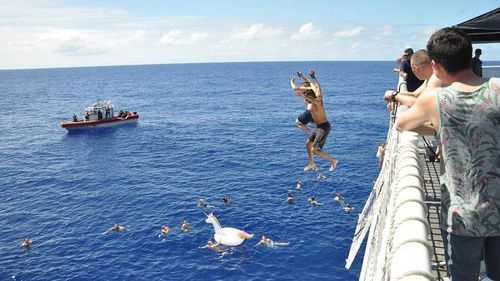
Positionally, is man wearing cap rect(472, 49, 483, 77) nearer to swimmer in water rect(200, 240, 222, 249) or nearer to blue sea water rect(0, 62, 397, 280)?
blue sea water rect(0, 62, 397, 280)

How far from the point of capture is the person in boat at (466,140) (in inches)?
133

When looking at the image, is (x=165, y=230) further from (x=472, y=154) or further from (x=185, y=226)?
(x=472, y=154)

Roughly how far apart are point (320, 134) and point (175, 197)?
3158 centimetres

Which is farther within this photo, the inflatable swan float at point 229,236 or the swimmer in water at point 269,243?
the swimmer in water at point 269,243

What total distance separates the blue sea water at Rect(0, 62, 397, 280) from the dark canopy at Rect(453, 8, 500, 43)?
1992 cm

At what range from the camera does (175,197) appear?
140 feet

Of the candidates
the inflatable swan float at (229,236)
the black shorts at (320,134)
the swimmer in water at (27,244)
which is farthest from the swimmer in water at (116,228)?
the black shorts at (320,134)

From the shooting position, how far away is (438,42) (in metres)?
3.49

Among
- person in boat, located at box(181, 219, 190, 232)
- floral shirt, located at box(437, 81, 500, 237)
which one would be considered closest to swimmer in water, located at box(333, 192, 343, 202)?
person in boat, located at box(181, 219, 190, 232)

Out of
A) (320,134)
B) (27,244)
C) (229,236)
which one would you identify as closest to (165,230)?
(229,236)

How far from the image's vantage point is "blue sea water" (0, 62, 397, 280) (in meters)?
29.2

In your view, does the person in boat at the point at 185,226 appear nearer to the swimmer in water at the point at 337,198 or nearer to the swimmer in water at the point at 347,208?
the swimmer in water at the point at 347,208

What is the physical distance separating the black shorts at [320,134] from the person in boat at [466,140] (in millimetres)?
9587

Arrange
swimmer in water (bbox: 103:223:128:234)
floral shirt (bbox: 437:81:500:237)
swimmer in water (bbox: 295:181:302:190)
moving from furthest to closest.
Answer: swimmer in water (bbox: 295:181:302:190) < swimmer in water (bbox: 103:223:128:234) < floral shirt (bbox: 437:81:500:237)
